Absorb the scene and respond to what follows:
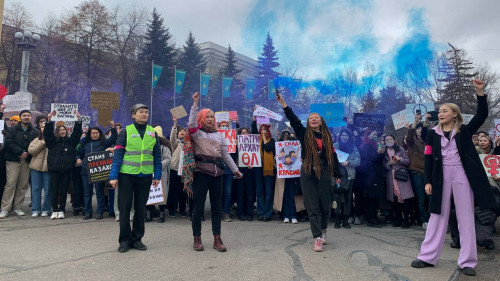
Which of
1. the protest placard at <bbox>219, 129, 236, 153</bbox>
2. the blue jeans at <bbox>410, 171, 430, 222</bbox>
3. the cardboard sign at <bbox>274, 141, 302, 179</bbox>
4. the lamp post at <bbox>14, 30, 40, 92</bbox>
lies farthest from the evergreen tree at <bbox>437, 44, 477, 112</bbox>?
the lamp post at <bbox>14, 30, 40, 92</bbox>

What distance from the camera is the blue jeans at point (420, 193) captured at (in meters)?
7.54

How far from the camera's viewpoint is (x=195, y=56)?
45781mm

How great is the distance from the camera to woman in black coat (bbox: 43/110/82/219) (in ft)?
25.8

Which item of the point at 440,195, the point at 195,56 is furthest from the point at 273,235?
the point at 195,56

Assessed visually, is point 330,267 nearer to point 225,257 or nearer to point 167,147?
point 225,257

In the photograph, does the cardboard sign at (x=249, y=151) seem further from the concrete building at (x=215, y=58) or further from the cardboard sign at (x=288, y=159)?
the concrete building at (x=215, y=58)

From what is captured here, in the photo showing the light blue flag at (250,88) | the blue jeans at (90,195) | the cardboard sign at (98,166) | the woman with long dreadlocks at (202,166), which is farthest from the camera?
the light blue flag at (250,88)

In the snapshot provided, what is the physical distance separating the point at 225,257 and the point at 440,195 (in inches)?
114

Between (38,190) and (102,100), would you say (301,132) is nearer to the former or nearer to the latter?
(102,100)

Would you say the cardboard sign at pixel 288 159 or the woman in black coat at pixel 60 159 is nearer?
the woman in black coat at pixel 60 159

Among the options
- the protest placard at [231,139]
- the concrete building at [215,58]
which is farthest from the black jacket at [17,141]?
the concrete building at [215,58]

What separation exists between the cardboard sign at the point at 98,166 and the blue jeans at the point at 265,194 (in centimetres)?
336

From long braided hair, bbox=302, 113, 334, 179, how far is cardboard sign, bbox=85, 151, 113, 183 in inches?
183

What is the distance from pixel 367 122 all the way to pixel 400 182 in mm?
1523
